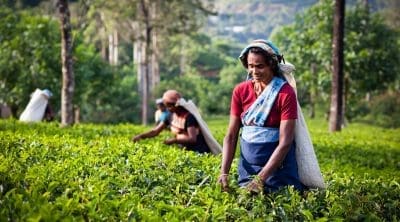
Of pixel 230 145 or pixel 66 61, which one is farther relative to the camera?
pixel 66 61

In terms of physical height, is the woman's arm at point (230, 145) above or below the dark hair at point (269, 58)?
below

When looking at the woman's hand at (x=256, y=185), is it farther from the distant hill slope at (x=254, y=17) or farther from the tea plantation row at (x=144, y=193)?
the distant hill slope at (x=254, y=17)

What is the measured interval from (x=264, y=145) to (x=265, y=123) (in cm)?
18

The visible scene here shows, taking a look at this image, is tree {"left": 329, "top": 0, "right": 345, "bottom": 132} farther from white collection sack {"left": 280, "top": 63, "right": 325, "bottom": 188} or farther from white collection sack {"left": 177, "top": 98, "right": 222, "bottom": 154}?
white collection sack {"left": 280, "top": 63, "right": 325, "bottom": 188}

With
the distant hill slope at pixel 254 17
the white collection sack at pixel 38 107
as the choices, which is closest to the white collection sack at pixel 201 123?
the white collection sack at pixel 38 107

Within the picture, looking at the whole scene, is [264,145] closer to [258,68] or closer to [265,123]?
[265,123]

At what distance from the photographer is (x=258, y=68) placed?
4.09 metres

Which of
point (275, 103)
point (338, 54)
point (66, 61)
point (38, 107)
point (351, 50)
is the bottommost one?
point (38, 107)

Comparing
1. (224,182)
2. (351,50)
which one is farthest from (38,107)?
(351,50)

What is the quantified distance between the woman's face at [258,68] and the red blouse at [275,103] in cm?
15

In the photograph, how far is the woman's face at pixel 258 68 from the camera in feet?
13.4

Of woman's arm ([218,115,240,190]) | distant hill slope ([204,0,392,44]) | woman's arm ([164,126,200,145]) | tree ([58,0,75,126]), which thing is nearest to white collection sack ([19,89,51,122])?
tree ([58,0,75,126])

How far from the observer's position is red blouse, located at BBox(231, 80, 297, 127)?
13.1 ft

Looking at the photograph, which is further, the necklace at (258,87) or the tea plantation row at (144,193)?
the necklace at (258,87)
